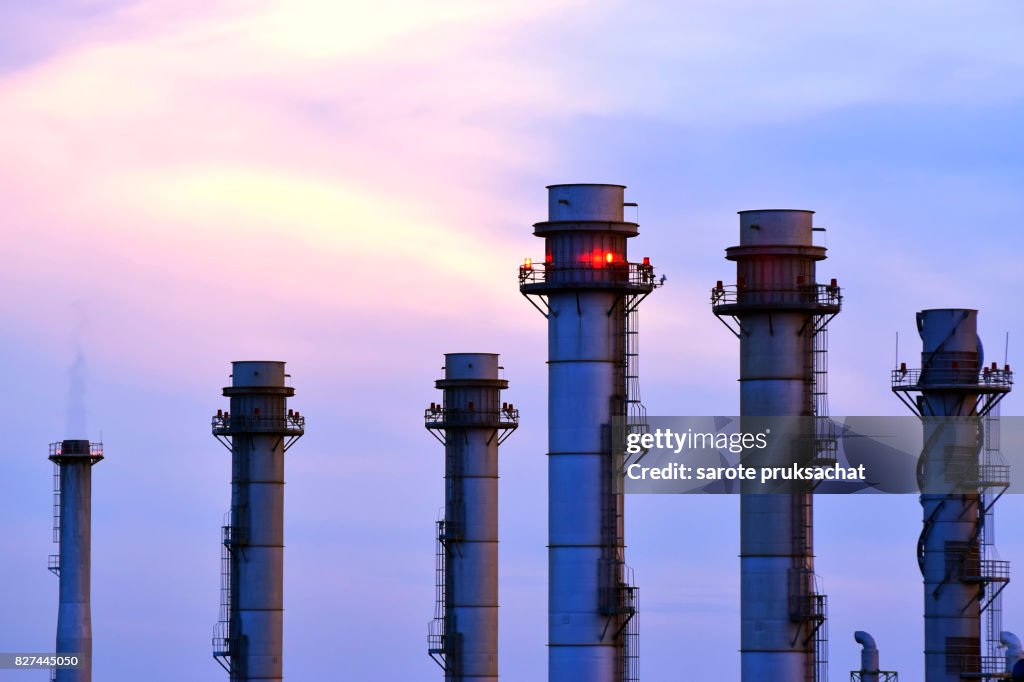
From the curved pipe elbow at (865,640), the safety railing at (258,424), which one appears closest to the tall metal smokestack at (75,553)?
the safety railing at (258,424)

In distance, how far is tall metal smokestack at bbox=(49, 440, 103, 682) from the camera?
107m

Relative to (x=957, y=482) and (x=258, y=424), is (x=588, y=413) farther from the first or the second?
(x=258, y=424)

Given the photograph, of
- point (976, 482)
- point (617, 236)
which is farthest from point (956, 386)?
point (617, 236)

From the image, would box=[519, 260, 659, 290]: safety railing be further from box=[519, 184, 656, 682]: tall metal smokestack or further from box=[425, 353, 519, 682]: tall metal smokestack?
box=[425, 353, 519, 682]: tall metal smokestack

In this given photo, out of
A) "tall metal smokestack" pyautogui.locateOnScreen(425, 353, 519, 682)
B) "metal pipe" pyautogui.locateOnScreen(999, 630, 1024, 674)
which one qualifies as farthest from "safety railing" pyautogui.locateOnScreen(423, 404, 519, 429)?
"metal pipe" pyautogui.locateOnScreen(999, 630, 1024, 674)

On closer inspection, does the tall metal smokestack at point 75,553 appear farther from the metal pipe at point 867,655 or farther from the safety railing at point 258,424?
the metal pipe at point 867,655

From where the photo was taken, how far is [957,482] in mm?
89500

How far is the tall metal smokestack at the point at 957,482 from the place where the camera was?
89312mm

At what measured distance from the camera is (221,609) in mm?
106312

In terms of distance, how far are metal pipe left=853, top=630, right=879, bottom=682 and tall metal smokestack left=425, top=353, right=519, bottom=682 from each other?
52.5ft

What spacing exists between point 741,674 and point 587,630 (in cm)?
613

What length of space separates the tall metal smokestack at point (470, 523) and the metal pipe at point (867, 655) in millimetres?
15993

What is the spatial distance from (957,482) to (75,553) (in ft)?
133

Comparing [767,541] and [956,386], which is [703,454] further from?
[956,386]
